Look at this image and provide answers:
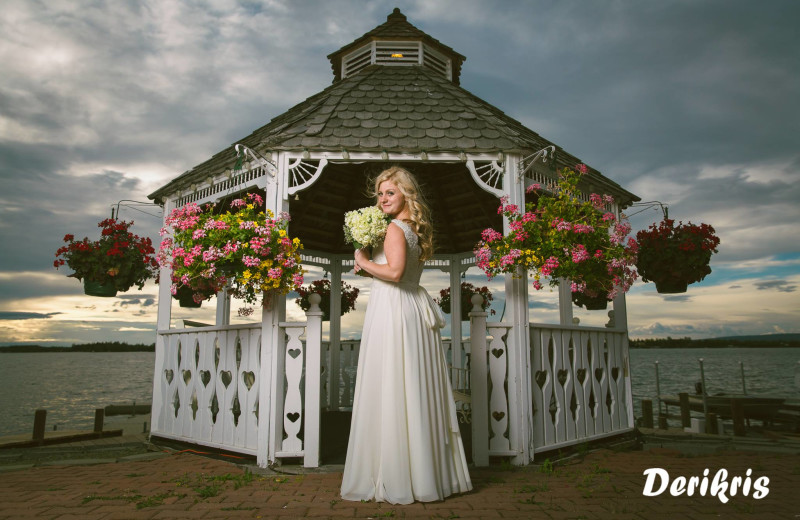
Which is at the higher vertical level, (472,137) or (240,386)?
(472,137)

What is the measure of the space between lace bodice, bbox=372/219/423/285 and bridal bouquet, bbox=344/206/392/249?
12 centimetres

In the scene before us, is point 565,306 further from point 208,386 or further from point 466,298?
point 208,386

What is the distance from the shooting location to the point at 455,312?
927 centimetres

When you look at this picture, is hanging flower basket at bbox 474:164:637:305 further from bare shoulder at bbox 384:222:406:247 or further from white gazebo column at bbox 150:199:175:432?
white gazebo column at bbox 150:199:175:432

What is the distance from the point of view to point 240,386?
5.53 m

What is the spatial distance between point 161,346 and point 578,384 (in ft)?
17.7

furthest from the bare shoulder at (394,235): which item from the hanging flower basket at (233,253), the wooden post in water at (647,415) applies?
the wooden post in water at (647,415)

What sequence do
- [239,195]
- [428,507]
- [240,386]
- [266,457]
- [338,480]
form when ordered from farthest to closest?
[239,195] < [240,386] < [266,457] < [338,480] < [428,507]

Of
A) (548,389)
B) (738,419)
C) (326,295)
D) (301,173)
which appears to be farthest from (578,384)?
(326,295)

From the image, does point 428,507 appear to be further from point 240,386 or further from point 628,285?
point 628,285

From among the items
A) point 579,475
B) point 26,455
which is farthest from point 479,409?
point 26,455

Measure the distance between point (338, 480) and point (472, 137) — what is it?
3.70m

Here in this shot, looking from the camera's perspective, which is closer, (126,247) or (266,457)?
(266,457)

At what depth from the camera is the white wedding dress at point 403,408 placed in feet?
12.6
